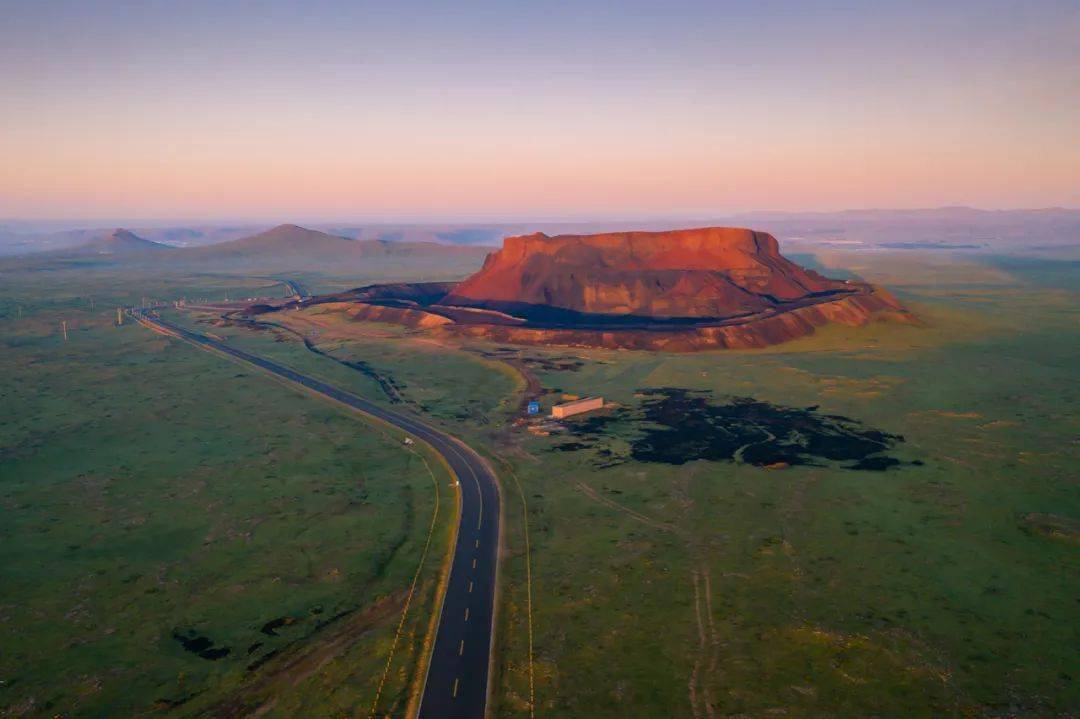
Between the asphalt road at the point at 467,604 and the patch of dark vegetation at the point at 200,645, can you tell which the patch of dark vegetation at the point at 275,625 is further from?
the asphalt road at the point at 467,604

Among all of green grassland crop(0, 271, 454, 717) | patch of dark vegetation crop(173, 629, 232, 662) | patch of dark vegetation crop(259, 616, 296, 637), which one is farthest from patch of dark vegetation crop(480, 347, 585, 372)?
patch of dark vegetation crop(173, 629, 232, 662)

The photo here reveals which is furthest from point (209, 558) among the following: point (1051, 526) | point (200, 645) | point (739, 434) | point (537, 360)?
point (537, 360)

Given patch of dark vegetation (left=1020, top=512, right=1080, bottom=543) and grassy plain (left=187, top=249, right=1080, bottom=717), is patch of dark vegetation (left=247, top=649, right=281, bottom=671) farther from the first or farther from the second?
patch of dark vegetation (left=1020, top=512, right=1080, bottom=543)

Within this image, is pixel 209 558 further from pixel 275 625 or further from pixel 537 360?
pixel 537 360

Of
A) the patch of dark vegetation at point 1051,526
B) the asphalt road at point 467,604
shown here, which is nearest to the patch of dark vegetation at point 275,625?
the asphalt road at point 467,604

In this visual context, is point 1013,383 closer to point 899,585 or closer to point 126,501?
point 899,585

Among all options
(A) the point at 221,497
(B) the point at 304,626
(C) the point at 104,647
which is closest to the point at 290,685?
(B) the point at 304,626

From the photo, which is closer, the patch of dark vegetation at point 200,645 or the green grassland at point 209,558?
the green grassland at point 209,558
